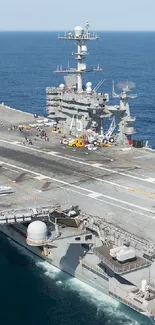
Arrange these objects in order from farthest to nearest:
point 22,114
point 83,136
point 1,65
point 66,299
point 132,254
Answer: point 1,65 → point 22,114 → point 83,136 → point 66,299 → point 132,254

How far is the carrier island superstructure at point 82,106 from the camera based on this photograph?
42344 mm

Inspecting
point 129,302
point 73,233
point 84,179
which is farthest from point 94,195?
point 129,302

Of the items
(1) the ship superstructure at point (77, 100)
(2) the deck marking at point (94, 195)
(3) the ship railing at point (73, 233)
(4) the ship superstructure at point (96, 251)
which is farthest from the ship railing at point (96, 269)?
(1) the ship superstructure at point (77, 100)

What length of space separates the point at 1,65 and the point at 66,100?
9799 cm

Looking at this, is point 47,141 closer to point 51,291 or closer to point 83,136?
point 83,136

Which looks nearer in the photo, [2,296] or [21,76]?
[2,296]

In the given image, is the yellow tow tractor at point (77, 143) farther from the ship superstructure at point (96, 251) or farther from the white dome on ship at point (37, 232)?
the white dome on ship at point (37, 232)

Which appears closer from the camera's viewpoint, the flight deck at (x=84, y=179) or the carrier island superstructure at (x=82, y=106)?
the flight deck at (x=84, y=179)

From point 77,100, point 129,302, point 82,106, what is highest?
point 77,100

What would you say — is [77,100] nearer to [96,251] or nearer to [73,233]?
[73,233]

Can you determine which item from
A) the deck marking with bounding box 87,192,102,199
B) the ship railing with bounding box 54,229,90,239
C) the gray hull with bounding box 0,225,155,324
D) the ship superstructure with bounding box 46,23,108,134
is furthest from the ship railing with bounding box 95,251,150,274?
the ship superstructure with bounding box 46,23,108,134

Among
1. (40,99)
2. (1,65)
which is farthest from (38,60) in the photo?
(40,99)

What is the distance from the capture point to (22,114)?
5819 cm

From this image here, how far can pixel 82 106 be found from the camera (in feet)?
142
